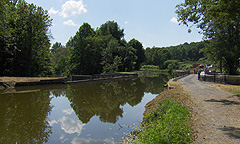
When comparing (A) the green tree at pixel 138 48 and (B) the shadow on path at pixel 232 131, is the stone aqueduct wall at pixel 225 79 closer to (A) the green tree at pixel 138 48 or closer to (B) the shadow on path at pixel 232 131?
(B) the shadow on path at pixel 232 131

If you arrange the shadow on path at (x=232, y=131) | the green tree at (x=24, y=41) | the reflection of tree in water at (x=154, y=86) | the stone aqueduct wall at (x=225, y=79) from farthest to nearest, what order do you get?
the green tree at (x=24, y=41) < the reflection of tree in water at (x=154, y=86) < the stone aqueduct wall at (x=225, y=79) < the shadow on path at (x=232, y=131)

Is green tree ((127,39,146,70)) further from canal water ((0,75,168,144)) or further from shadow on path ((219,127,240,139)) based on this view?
shadow on path ((219,127,240,139))

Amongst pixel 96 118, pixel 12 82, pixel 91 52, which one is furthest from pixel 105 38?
pixel 96 118

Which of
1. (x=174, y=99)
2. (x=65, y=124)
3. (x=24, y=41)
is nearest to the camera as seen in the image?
(x=65, y=124)

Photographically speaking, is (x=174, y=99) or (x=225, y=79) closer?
(x=174, y=99)

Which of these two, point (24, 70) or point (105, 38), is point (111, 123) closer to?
point (24, 70)

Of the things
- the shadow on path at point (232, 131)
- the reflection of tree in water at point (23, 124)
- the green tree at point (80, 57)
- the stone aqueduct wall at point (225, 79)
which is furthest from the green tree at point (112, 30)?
the shadow on path at point (232, 131)

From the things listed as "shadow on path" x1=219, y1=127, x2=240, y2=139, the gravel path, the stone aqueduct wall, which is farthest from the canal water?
the stone aqueduct wall

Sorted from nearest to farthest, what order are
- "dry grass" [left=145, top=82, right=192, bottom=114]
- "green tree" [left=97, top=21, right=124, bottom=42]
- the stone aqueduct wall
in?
"dry grass" [left=145, top=82, right=192, bottom=114] < the stone aqueduct wall < "green tree" [left=97, top=21, right=124, bottom=42]

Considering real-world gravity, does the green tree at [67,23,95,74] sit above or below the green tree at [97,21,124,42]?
below

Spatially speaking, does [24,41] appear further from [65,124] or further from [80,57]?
[65,124]

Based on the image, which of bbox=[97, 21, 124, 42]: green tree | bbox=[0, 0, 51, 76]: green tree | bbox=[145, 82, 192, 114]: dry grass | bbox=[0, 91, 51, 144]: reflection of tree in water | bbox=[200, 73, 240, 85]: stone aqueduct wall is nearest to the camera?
bbox=[0, 91, 51, 144]: reflection of tree in water

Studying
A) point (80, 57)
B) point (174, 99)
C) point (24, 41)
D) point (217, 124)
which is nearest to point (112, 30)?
point (80, 57)

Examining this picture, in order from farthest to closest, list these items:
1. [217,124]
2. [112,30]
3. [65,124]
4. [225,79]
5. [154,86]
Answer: [112,30] → [154,86] → [225,79] → [65,124] → [217,124]
